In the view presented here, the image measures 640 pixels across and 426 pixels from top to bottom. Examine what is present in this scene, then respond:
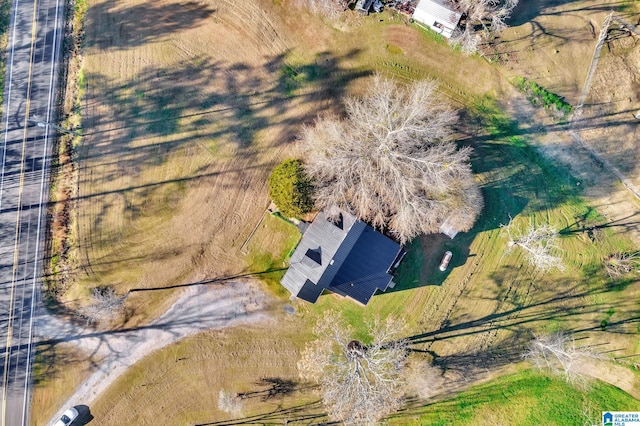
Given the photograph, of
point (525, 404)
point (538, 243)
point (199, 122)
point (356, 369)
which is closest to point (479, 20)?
point (538, 243)

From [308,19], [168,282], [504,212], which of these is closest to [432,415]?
[504,212]

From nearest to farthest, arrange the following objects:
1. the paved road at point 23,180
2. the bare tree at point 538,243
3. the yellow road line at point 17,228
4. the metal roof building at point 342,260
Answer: the metal roof building at point 342,260
the bare tree at point 538,243
the yellow road line at point 17,228
the paved road at point 23,180

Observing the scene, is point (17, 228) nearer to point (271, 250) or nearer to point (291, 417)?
point (271, 250)

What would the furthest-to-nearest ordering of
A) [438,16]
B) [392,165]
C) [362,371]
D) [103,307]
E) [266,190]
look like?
[266,190], [103,307], [438,16], [362,371], [392,165]

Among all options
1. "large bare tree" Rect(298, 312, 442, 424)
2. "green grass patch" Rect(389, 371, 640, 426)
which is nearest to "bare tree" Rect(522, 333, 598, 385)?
"green grass patch" Rect(389, 371, 640, 426)

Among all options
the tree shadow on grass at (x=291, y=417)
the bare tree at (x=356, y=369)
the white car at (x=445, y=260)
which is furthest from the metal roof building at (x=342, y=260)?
the tree shadow on grass at (x=291, y=417)

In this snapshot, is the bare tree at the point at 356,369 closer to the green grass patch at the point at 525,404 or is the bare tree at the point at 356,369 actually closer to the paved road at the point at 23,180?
the green grass patch at the point at 525,404

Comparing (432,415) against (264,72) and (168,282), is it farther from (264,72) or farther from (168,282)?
(264,72)
